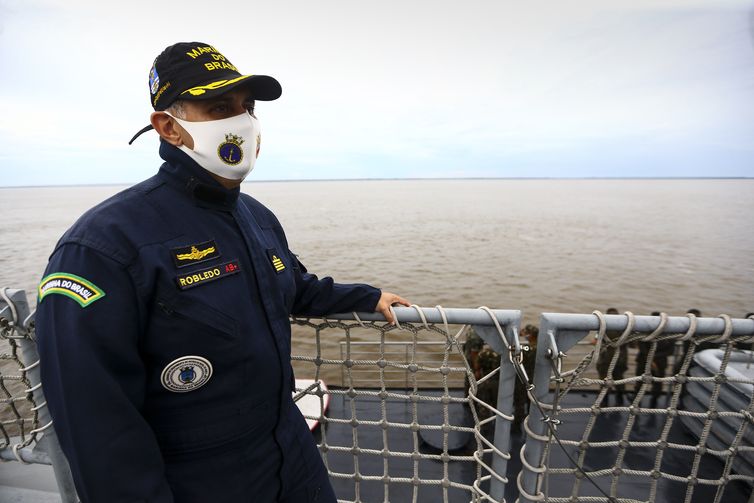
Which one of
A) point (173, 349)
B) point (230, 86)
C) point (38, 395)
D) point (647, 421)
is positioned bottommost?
point (647, 421)

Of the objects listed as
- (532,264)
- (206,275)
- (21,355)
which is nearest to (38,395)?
(21,355)

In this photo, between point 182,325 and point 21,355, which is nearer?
point 182,325

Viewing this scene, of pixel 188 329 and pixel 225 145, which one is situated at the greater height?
pixel 225 145

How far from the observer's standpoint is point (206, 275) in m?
1.46

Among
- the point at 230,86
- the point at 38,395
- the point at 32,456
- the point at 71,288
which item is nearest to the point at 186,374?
the point at 71,288

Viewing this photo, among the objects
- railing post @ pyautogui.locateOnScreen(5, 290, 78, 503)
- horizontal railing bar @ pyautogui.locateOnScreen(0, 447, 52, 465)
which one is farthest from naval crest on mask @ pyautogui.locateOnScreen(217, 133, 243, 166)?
horizontal railing bar @ pyautogui.locateOnScreen(0, 447, 52, 465)

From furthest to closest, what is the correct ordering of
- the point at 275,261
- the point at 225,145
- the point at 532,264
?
1. the point at 532,264
2. the point at 275,261
3. the point at 225,145

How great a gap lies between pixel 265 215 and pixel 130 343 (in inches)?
37.7

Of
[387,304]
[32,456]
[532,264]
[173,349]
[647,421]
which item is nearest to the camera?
[173,349]

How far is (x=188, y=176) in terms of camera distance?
1.55 metres

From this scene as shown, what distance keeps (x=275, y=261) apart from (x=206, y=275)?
37cm

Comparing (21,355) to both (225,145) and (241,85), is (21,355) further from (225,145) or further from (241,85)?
(241,85)

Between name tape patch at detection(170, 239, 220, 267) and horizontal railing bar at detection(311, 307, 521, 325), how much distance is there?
0.78 metres

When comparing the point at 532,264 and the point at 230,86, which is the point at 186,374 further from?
the point at 532,264
